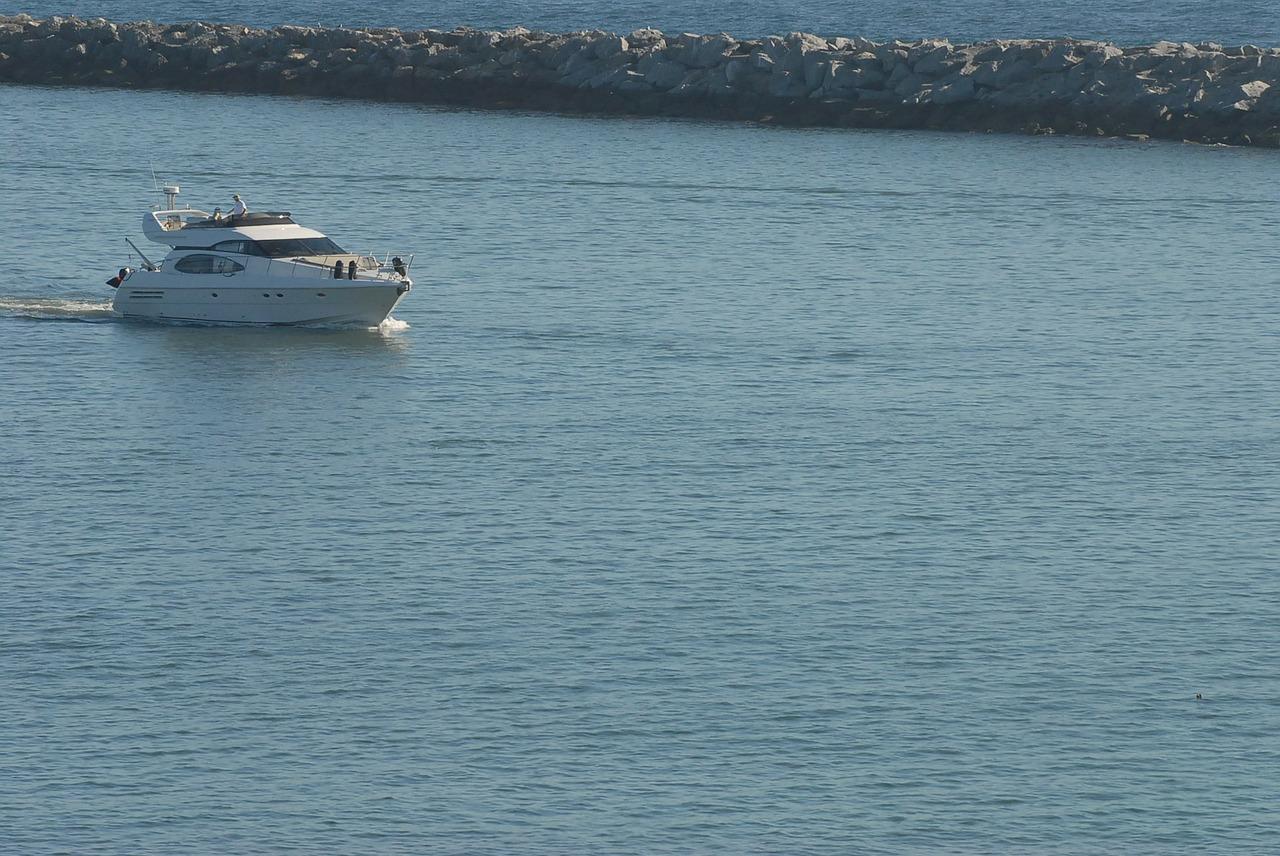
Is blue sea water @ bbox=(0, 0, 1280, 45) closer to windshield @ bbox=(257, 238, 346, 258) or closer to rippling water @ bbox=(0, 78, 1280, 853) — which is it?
rippling water @ bbox=(0, 78, 1280, 853)

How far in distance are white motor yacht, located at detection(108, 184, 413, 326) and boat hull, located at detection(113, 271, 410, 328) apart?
23mm

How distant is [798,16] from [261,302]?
95341mm

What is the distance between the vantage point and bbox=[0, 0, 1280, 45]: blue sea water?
130 metres

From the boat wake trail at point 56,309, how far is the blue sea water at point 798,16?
3120 inches

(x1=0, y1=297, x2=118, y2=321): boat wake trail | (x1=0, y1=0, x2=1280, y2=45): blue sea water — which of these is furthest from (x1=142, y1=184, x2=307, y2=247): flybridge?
(x1=0, y1=0, x2=1280, y2=45): blue sea water

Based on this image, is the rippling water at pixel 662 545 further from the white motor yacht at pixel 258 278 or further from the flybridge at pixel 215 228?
the flybridge at pixel 215 228

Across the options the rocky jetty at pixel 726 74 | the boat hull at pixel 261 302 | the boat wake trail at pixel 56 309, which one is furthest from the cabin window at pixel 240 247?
the rocky jetty at pixel 726 74

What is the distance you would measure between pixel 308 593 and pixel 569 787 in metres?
8.08

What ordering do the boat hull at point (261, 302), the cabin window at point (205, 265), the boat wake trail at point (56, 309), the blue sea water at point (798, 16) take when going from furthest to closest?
the blue sea water at point (798, 16) → the boat wake trail at point (56, 309) → the cabin window at point (205, 265) → the boat hull at point (261, 302)

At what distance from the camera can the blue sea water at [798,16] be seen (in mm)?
129750

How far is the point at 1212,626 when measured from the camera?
32250 mm

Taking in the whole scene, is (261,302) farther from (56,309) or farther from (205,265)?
(56,309)

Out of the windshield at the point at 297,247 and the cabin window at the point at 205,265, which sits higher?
the windshield at the point at 297,247

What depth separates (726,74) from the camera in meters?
84.5
